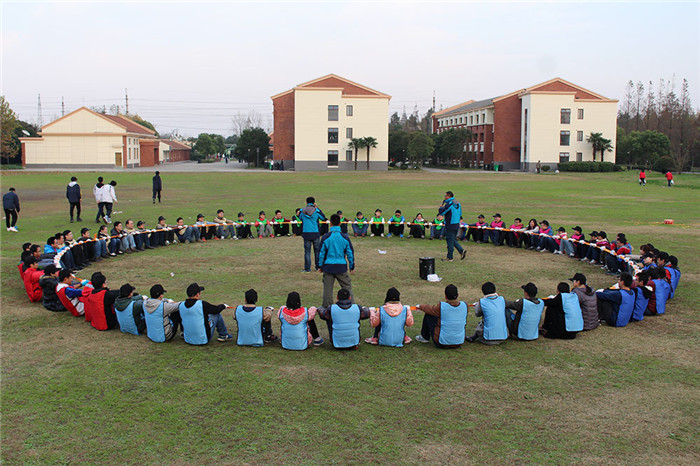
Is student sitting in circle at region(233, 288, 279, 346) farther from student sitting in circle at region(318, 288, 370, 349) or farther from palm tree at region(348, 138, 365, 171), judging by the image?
palm tree at region(348, 138, 365, 171)

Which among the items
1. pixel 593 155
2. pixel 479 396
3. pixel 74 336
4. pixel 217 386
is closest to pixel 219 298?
pixel 74 336

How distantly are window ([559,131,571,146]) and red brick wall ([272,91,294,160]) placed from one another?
3934 centimetres

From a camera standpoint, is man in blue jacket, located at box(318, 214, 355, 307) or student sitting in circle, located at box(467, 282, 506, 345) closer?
student sitting in circle, located at box(467, 282, 506, 345)

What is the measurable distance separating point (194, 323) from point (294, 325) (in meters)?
→ 1.67

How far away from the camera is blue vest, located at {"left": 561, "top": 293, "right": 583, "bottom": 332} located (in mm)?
9766

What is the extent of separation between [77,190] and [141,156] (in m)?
69.7

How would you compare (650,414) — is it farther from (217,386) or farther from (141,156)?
(141,156)

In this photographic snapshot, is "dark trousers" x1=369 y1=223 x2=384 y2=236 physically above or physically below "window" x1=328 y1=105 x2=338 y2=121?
below

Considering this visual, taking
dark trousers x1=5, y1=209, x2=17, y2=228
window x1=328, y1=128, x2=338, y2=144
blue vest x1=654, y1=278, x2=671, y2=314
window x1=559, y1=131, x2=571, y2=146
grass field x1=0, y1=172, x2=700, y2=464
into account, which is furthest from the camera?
window x1=559, y1=131, x2=571, y2=146

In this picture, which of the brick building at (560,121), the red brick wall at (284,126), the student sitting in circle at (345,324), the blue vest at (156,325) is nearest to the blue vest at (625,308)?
the student sitting in circle at (345,324)

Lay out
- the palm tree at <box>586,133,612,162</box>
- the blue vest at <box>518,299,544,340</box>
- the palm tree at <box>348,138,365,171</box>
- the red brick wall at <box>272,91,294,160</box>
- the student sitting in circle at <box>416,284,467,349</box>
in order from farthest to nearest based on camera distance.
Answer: the red brick wall at <box>272,91,294,160</box>, the palm tree at <box>586,133,612,162</box>, the palm tree at <box>348,138,365,171</box>, the blue vest at <box>518,299,544,340</box>, the student sitting in circle at <box>416,284,467,349</box>

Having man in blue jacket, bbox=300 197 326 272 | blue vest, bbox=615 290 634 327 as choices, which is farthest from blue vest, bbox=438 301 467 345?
man in blue jacket, bbox=300 197 326 272

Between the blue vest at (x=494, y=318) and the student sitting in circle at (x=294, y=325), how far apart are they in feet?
9.49

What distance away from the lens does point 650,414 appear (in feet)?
22.9
